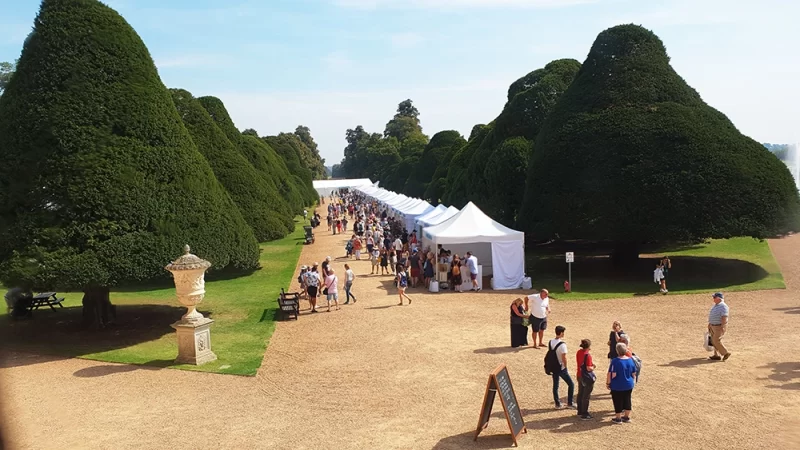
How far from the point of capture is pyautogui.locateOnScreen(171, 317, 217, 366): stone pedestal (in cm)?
1328

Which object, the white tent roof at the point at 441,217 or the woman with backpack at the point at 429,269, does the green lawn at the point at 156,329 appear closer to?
the woman with backpack at the point at 429,269

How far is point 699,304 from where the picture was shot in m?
18.0

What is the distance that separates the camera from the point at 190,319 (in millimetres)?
13438

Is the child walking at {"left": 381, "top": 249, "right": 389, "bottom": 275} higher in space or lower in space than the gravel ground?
higher

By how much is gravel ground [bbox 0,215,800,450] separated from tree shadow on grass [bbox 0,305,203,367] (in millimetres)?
769

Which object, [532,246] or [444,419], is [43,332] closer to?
[444,419]

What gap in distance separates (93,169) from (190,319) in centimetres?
501

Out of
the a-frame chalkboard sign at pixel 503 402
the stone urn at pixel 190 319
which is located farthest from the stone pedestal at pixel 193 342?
the a-frame chalkboard sign at pixel 503 402

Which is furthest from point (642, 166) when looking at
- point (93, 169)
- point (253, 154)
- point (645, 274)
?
point (253, 154)

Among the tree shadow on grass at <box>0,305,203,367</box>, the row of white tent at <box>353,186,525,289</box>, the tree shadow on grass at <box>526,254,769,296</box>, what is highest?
the row of white tent at <box>353,186,525,289</box>

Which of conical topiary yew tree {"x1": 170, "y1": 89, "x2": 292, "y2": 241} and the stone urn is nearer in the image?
the stone urn

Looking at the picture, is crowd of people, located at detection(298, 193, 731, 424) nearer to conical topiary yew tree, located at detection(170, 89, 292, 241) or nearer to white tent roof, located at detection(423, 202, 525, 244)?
white tent roof, located at detection(423, 202, 525, 244)

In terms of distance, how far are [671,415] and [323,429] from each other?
5524 mm

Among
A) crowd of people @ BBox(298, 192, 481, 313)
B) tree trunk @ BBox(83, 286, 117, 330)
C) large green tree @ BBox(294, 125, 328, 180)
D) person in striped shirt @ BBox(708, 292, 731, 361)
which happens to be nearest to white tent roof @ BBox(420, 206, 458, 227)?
crowd of people @ BBox(298, 192, 481, 313)
